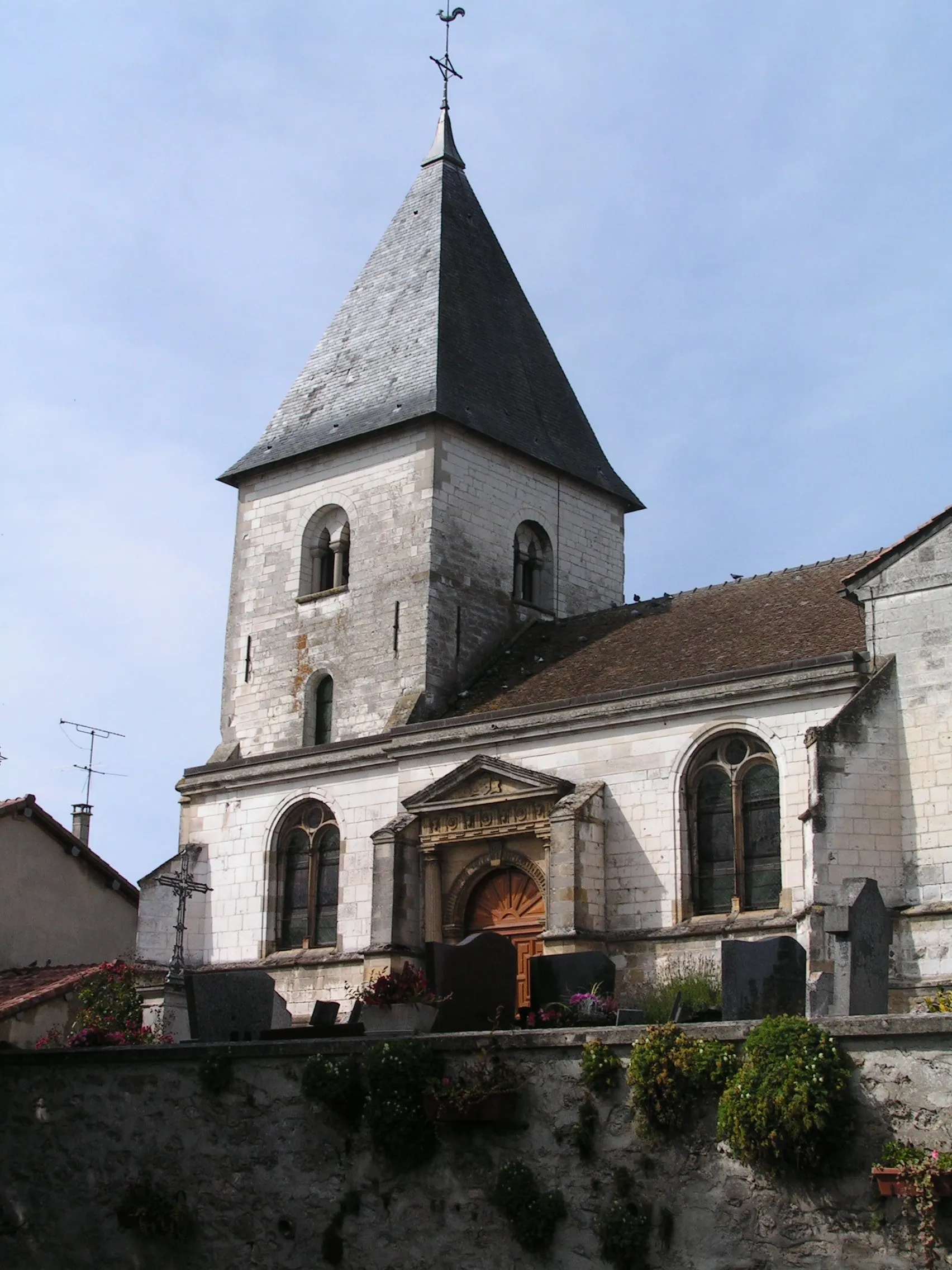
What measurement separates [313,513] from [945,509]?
12.5 metres

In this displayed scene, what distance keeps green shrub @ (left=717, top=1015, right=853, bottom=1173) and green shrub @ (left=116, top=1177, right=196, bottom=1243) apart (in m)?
5.26

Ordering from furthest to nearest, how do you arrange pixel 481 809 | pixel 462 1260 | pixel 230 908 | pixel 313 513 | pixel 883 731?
1. pixel 313 513
2. pixel 230 908
3. pixel 481 809
4. pixel 883 731
5. pixel 462 1260

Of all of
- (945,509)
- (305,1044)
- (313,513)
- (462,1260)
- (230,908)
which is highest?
(313,513)

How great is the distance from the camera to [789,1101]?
1038cm

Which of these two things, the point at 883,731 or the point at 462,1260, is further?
the point at 883,731

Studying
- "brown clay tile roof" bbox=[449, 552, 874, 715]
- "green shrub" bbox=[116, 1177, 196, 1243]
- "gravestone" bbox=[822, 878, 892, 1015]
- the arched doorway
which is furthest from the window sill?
"gravestone" bbox=[822, 878, 892, 1015]

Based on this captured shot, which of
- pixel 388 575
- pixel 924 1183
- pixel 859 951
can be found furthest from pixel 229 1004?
pixel 388 575

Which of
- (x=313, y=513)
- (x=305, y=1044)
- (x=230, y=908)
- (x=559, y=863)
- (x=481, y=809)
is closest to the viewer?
(x=305, y=1044)

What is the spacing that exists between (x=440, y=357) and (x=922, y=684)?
40.3 ft

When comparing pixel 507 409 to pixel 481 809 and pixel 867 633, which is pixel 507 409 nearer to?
pixel 481 809

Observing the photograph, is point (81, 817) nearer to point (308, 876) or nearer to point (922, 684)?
point (308, 876)

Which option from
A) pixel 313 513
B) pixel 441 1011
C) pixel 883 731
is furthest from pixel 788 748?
pixel 313 513

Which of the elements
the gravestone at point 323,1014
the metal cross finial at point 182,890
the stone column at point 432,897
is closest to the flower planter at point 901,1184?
the gravestone at point 323,1014

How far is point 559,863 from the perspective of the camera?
2150 centimetres
